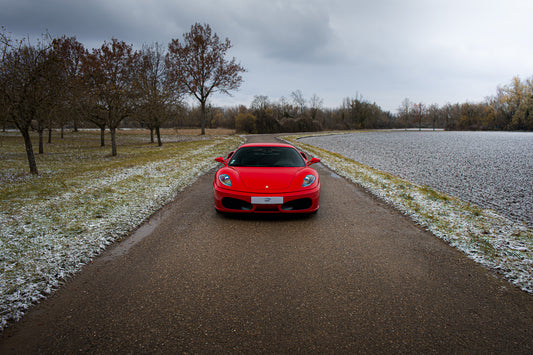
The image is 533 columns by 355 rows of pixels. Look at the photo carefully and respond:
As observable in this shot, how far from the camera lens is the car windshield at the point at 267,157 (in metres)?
5.39

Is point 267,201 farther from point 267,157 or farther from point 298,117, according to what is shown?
point 298,117

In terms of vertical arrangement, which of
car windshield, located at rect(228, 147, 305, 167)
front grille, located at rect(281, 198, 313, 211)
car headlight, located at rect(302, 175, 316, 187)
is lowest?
front grille, located at rect(281, 198, 313, 211)

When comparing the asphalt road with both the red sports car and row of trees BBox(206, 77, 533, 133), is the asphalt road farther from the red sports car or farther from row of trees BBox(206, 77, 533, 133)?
row of trees BBox(206, 77, 533, 133)

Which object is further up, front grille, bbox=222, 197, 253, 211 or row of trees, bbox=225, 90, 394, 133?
row of trees, bbox=225, 90, 394, 133

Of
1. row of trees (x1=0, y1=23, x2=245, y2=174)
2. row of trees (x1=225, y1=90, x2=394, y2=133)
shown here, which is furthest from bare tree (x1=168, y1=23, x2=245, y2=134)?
row of trees (x1=225, y1=90, x2=394, y2=133)

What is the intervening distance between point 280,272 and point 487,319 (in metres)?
1.90

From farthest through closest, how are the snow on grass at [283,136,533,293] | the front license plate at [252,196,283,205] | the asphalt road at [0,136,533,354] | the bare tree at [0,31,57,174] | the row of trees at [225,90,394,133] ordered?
the row of trees at [225,90,394,133] → the bare tree at [0,31,57,174] → the front license plate at [252,196,283,205] → the snow on grass at [283,136,533,293] → the asphalt road at [0,136,533,354]

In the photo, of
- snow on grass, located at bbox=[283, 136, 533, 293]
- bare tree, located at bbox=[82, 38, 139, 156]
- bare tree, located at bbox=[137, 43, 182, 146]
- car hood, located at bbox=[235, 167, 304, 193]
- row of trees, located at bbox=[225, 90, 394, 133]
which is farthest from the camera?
row of trees, located at bbox=[225, 90, 394, 133]

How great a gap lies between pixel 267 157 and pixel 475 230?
3.96 m

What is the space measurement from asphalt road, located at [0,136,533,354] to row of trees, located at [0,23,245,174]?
1014 cm

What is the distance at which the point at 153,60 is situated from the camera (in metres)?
30.3

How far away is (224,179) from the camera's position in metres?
4.80

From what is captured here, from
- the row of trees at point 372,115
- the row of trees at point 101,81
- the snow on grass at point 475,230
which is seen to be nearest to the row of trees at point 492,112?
the row of trees at point 372,115

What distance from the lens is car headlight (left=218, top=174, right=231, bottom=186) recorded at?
15.4 feet
